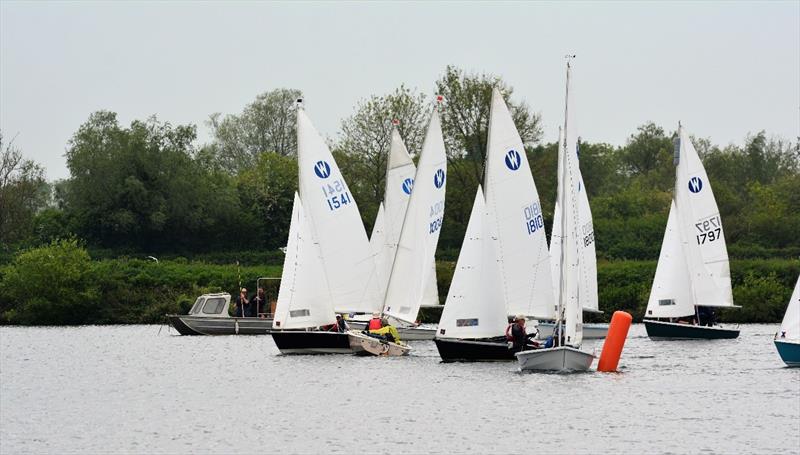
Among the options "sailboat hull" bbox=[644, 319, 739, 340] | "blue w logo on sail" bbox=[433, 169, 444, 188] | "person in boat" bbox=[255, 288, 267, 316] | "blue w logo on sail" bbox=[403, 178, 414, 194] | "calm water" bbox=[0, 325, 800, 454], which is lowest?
"calm water" bbox=[0, 325, 800, 454]

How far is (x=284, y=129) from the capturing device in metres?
129

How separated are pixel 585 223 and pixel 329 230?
1347 cm

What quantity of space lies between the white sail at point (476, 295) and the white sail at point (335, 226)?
7.69 meters

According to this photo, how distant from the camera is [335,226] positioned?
5534 centimetres

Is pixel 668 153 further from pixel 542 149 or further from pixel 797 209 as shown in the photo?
pixel 797 209

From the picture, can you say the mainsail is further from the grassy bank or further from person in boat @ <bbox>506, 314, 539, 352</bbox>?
person in boat @ <bbox>506, 314, 539, 352</bbox>

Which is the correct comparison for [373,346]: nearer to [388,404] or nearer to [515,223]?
[515,223]

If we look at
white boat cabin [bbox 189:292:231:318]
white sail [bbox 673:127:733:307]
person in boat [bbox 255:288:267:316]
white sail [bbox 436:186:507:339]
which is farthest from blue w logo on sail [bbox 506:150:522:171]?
white boat cabin [bbox 189:292:231:318]

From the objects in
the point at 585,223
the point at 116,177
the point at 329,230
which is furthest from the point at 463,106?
the point at 329,230

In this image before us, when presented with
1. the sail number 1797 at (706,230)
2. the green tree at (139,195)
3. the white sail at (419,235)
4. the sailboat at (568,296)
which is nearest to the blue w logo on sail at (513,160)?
A: the white sail at (419,235)

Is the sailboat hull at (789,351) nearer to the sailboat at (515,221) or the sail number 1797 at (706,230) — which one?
the sailboat at (515,221)

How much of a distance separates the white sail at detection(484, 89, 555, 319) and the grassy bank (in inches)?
985

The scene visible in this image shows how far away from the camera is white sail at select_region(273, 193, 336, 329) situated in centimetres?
5344

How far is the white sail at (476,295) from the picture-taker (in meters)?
47.7
